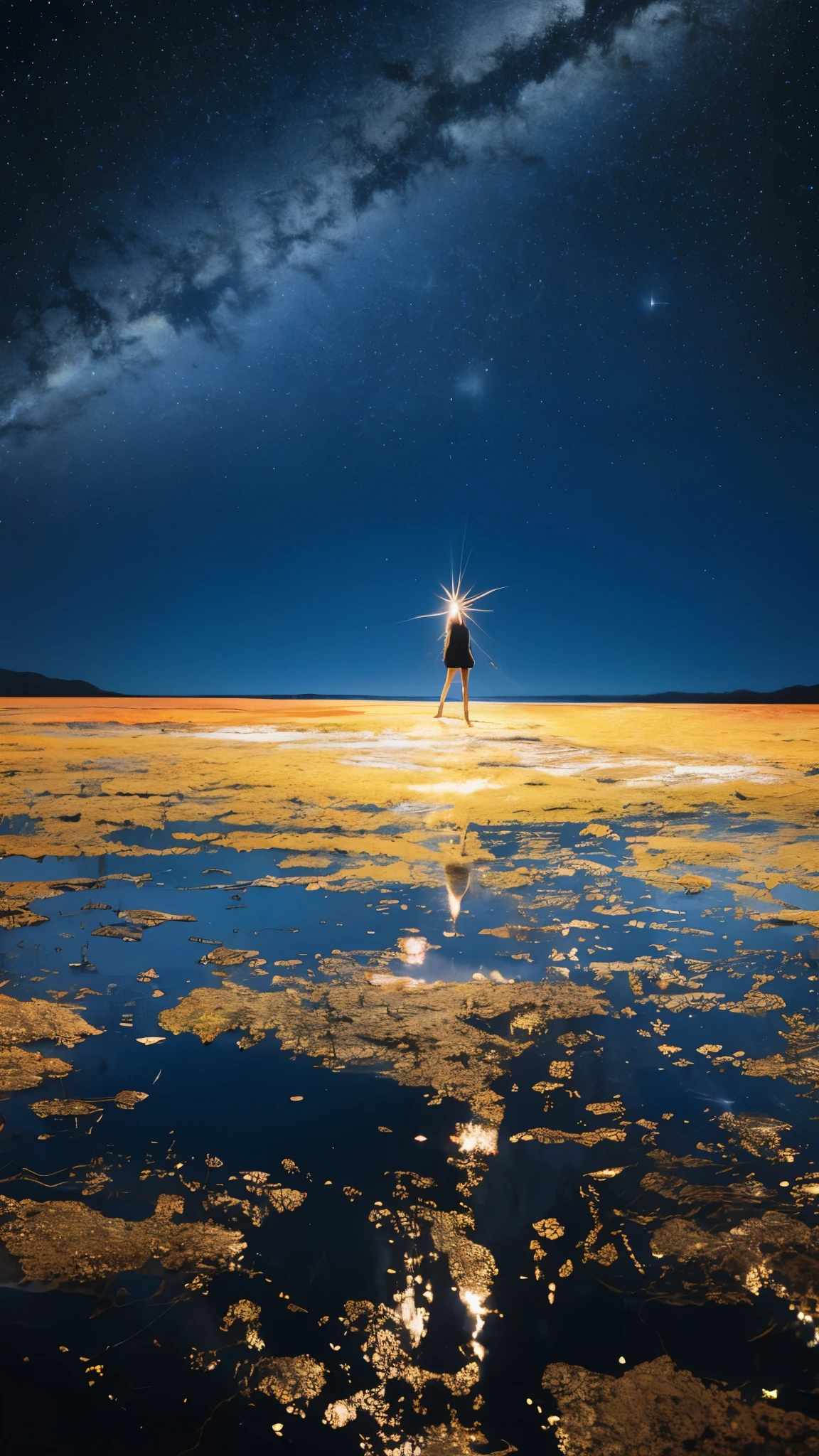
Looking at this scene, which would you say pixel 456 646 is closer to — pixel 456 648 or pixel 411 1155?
pixel 456 648

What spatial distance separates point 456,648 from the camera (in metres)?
14.5

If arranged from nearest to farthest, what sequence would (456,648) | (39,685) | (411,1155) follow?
(411,1155) < (456,648) < (39,685)

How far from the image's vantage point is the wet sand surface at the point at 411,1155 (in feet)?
4.24

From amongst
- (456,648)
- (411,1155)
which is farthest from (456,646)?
(411,1155)

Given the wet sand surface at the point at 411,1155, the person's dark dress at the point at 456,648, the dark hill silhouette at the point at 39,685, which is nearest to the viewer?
the wet sand surface at the point at 411,1155

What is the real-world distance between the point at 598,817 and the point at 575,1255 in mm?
4964

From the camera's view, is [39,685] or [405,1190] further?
[39,685]

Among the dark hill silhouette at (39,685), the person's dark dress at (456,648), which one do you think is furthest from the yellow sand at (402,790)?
the dark hill silhouette at (39,685)

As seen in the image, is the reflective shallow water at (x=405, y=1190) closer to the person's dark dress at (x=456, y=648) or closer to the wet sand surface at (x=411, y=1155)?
the wet sand surface at (x=411, y=1155)

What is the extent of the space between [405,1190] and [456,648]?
13090 mm

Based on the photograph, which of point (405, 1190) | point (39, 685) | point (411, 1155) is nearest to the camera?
point (405, 1190)

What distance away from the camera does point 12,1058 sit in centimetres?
241

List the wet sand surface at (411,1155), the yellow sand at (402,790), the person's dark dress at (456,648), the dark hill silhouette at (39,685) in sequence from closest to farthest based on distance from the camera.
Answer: the wet sand surface at (411,1155) < the yellow sand at (402,790) < the person's dark dress at (456,648) < the dark hill silhouette at (39,685)

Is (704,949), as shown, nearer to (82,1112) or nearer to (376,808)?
(82,1112)
